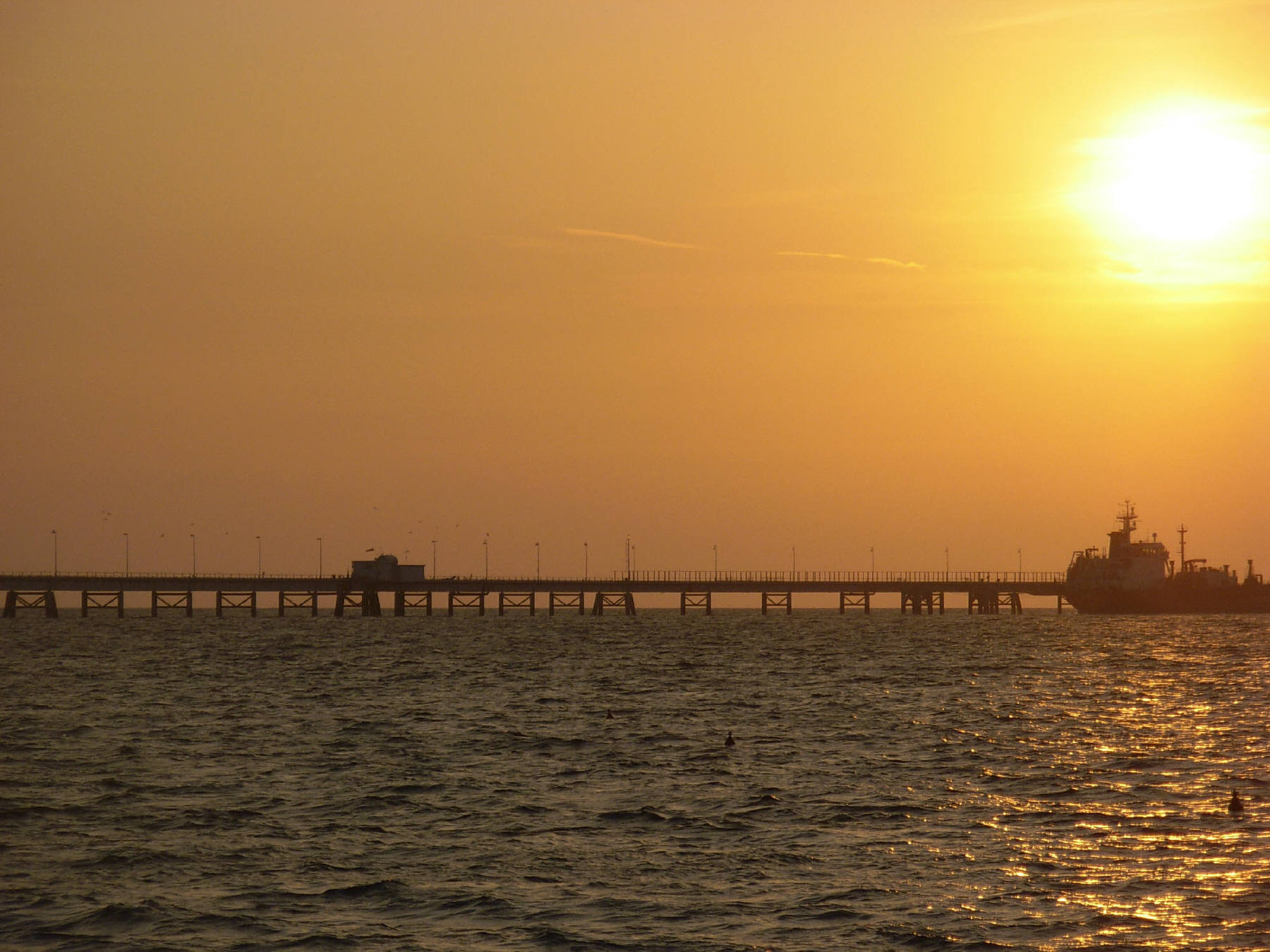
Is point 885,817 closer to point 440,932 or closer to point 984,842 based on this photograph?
point 984,842

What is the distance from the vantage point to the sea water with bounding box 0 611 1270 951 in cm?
2577

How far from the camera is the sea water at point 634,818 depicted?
84.5 ft

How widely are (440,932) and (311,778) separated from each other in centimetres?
1810

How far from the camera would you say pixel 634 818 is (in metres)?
35.8

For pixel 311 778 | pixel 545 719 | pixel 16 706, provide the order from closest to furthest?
pixel 311 778 → pixel 545 719 → pixel 16 706

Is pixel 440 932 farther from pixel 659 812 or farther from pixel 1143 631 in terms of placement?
pixel 1143 631

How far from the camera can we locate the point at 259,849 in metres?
31.8

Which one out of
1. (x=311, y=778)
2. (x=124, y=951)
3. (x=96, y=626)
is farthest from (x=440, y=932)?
(x=96, y=626)

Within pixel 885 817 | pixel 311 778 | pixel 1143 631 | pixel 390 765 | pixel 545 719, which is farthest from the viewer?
pixel 1143 631

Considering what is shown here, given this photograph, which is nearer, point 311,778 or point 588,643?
point 311,778

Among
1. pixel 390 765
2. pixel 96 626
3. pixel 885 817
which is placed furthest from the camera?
pixel 96 626

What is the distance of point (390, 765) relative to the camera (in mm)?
45344

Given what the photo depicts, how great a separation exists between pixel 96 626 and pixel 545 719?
15469cm

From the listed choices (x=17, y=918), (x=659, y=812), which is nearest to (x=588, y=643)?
(x=659, y=812)
